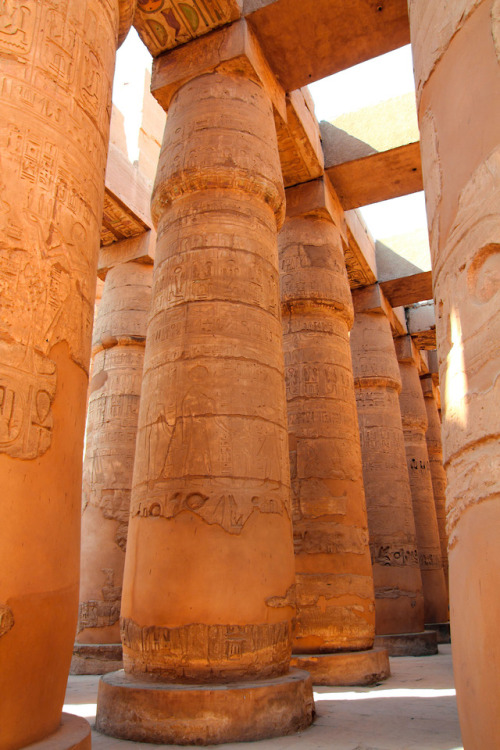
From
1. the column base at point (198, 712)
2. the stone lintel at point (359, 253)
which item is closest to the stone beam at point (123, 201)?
the stone lintel at point (359, 253)

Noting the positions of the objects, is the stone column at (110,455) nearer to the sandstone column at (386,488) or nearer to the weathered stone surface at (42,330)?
the sandstone column at (386,488)

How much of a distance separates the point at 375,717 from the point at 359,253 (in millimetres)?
8191

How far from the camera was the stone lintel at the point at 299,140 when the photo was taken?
795 centimetres

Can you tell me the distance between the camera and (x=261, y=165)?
5430mm

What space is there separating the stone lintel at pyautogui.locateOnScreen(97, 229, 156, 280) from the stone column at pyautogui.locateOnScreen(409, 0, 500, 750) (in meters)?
7.48

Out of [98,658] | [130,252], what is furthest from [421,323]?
[98,658]

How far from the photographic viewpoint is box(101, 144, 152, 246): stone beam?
9.14 metres

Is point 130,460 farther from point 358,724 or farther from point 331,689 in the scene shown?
point 358,724

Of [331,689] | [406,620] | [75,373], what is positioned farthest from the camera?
[406,620]

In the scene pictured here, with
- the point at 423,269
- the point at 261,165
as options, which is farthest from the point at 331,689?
the point at 423,269

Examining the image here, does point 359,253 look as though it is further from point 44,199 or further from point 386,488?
point 44,199

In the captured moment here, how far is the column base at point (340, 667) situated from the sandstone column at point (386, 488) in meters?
3.44

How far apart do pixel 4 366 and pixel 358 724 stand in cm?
377

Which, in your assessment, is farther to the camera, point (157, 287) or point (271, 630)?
point (157, 287)
